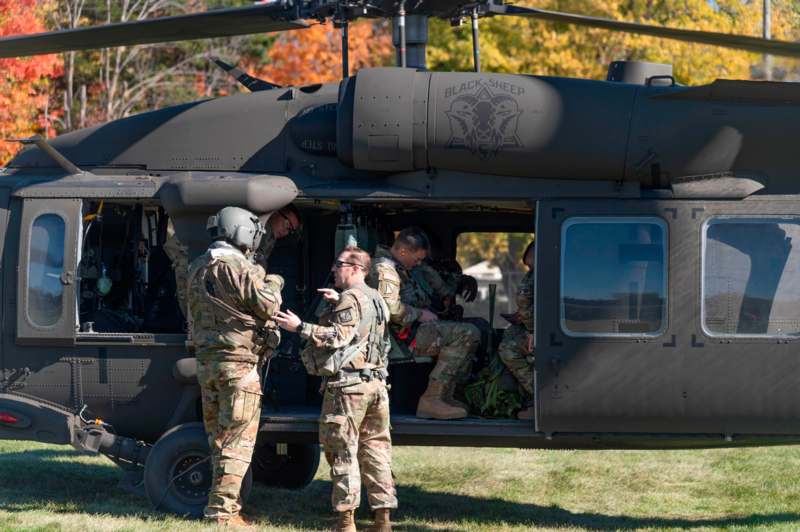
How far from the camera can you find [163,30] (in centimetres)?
861

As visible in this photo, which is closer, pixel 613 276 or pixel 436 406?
pixel 613 276

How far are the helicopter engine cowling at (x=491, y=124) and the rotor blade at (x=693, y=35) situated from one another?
1.51ft

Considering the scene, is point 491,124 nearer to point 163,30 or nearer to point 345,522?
point 163,30

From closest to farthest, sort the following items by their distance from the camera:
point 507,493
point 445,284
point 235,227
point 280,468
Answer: point 235,227 < point 445,284 < point 507,493 < point 280,468

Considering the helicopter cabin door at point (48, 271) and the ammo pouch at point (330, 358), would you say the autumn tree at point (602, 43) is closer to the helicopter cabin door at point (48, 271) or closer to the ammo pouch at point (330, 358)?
the helicopter cabin door at point (48, 271)

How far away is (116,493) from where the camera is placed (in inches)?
387

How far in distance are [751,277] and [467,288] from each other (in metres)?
2.54

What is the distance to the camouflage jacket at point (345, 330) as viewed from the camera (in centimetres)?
767

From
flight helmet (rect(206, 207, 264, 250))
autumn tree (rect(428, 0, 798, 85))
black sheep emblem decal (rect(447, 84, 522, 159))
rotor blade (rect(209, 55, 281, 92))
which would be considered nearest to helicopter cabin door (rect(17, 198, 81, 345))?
flight helmet (rect(206, 207, 264, 250))

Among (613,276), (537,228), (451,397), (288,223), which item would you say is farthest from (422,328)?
(613,276)

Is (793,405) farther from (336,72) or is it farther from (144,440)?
(336,72)

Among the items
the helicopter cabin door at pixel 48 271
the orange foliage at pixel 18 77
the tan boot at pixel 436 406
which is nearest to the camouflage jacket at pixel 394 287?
the tan boot at pixel 436 406

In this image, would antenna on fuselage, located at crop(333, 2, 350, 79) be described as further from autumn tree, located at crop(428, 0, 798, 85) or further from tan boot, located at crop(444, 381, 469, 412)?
autumn tree, located at crop(428, 0, 798, 85)

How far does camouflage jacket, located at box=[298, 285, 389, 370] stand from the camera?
767 centimetres
